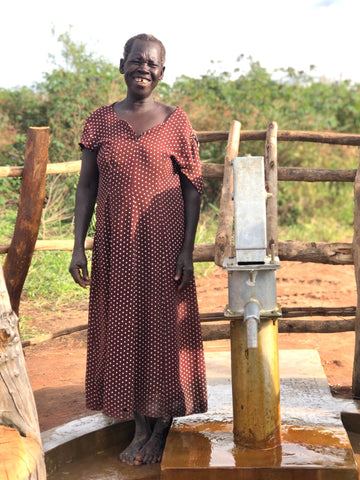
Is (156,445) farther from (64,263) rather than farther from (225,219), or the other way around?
(64,263)

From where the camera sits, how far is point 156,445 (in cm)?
276

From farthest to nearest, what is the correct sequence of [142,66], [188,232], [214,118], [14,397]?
[214,118], [188,232], [142,66], [14,397]

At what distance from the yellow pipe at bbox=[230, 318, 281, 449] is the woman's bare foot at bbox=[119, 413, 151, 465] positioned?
1.72ft

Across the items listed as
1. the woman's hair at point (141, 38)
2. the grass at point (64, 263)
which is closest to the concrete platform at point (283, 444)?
the woman's hair at point (141, 38)

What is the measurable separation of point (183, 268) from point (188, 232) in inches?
6.0

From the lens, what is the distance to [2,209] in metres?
8.05

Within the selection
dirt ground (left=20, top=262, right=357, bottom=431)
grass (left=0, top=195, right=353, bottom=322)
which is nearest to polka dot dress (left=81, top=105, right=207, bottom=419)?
dirt ground (left=20, top=262, right=357, bottom=431)

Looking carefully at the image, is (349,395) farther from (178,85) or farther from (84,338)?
(178,85)

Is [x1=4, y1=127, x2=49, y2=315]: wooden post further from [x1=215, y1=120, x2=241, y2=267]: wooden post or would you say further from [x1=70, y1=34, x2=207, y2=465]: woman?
[x1=215, y1=120, x2=241, y2=267]: wooden post

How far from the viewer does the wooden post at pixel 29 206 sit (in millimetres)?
3396

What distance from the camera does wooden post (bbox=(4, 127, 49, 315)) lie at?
3.40 metres

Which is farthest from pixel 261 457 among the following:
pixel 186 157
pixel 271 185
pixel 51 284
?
pixel 51 284

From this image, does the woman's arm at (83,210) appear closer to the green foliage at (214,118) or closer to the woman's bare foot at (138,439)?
the woman's bare foot at (138,439)

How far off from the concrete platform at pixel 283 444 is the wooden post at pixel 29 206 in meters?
1.16
